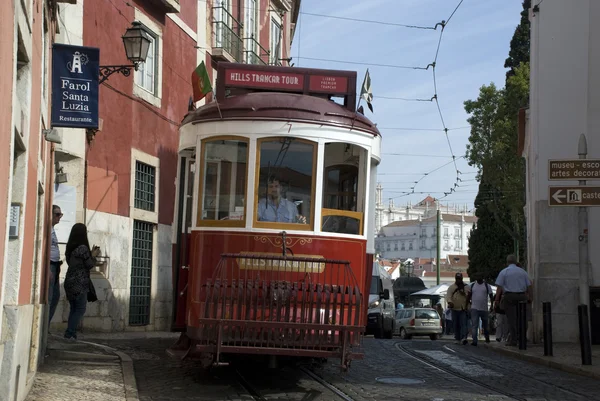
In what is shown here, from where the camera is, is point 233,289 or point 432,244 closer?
point 233,289

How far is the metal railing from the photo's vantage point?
8.40 metres

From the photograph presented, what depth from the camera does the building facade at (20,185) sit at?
19.8 feet

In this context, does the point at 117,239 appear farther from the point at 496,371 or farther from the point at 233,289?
the point at 233,289

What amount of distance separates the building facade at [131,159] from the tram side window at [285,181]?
6.82 m

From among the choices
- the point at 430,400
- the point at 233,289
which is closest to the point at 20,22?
the point at 233,289

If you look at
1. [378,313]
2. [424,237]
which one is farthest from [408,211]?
[378,313]

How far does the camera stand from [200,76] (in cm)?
1068

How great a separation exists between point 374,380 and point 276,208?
231 centimetres

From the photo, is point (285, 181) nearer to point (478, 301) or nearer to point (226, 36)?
point (478, 301)

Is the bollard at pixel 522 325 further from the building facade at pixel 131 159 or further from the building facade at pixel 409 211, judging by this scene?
the building facade at pixel 409 211

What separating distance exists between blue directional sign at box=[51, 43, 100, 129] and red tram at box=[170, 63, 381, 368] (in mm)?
1141

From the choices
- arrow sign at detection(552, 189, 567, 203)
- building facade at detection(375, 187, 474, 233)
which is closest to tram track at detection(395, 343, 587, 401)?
arrow sign at detection(552, 189, 567, 203)

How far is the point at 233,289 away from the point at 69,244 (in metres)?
4.72

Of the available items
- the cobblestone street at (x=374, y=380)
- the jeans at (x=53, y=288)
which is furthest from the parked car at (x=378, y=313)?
the jeans at (x=53, y=288)
